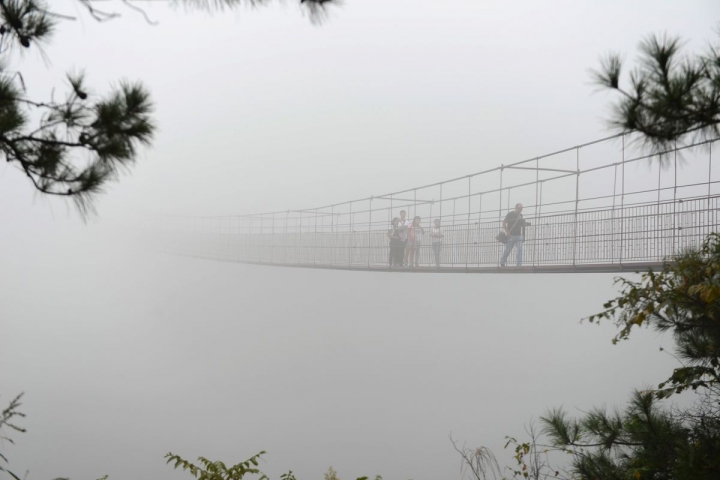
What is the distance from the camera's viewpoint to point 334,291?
1875cm

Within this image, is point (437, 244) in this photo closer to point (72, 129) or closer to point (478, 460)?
point (478, 460)

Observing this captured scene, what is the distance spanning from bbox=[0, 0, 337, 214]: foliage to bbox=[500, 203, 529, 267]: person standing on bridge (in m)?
6.35

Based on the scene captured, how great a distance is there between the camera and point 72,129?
2.25 m

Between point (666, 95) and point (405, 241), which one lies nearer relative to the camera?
point (666, 95)

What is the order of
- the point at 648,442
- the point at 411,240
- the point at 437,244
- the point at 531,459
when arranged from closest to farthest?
the point at 648,442 < the point at 531,459 < the point at 437,244 < the point at 411,240

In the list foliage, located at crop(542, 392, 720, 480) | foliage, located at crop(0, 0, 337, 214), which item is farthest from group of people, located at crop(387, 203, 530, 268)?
foliage, located at crop(0, 0, 337, 214)

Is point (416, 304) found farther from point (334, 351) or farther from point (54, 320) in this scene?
point (54, 320)

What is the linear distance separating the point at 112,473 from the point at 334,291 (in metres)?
8.98

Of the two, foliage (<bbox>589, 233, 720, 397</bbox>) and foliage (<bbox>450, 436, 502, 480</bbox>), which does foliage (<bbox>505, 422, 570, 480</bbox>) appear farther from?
foliage (<bbox>589, 233, 720, 397</bbox>)

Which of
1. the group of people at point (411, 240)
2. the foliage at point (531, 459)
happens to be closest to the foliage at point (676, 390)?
the foliage at point (531, 459)

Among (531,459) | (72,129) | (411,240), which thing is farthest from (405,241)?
(72,129)

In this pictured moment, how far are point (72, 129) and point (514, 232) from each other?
269 inches

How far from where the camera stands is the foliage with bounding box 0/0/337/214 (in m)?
2.20

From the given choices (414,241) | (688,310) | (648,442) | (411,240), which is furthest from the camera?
(411,240)
